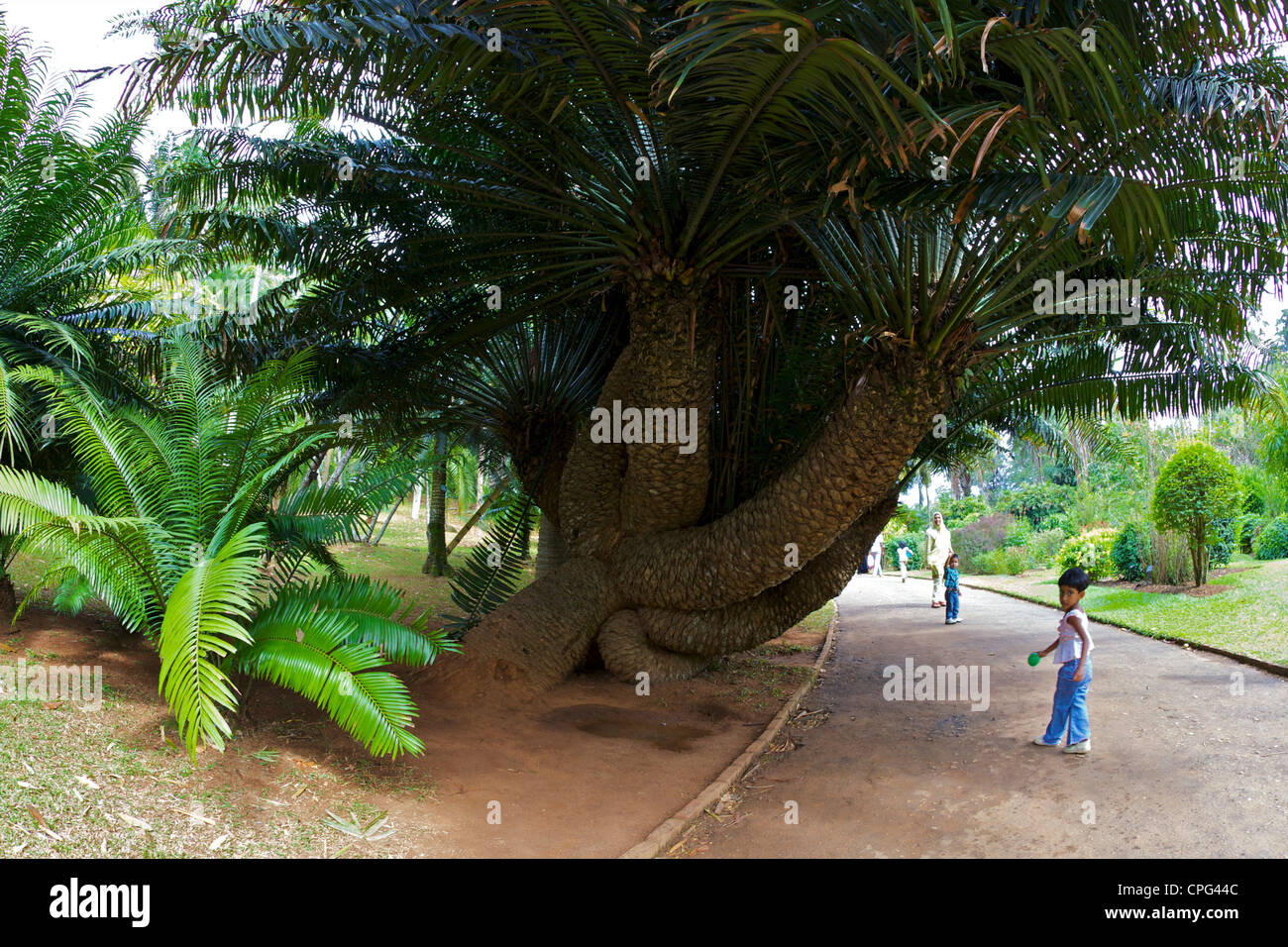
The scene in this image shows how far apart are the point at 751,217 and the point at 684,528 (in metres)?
3.16

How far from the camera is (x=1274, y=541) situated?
16828 mm

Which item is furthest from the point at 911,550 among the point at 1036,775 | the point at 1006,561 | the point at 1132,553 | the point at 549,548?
the point at 1036,775

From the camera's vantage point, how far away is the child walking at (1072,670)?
5727 millimetres

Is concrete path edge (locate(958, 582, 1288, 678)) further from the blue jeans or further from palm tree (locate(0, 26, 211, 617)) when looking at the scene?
palm tree (locate(0, 26, 211, 617))

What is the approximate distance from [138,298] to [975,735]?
828cm

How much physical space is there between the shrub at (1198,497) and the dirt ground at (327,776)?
9.79 m

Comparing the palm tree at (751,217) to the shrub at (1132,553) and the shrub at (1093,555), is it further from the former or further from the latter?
the shrub at (1093,555)

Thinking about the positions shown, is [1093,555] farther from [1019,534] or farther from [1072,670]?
[1072,670]

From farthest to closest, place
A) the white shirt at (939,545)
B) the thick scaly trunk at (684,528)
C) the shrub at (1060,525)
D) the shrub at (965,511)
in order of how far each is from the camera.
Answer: the shrub at (965,511), the shrub at (1060,525), the white shirt at (939,545), the thick scaly trunk at (684,528)

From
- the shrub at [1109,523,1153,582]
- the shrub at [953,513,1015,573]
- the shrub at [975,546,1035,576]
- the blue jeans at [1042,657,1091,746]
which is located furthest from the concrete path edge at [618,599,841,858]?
the shrub at [953,513,1015,573]

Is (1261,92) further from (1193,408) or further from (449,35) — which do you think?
(449,35)

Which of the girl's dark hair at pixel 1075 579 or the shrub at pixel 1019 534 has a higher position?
the girl's dark hair at pixel 1075 579

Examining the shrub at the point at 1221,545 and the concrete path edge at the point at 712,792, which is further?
the shrub at the point at 1221,545

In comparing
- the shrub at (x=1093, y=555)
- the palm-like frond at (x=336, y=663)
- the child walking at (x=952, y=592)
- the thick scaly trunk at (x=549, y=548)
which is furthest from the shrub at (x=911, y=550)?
the palm-like frond at (x=336, y=663)
